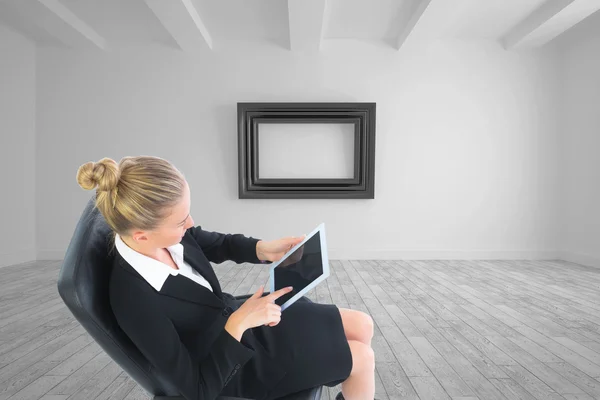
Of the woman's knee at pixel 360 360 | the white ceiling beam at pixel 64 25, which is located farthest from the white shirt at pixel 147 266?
the white ceiling beam at pixel 64 25

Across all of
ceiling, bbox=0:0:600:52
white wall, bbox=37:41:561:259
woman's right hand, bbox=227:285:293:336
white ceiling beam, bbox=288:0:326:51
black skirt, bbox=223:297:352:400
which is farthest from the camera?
Answer: white wall, bbox=37:41:561:259

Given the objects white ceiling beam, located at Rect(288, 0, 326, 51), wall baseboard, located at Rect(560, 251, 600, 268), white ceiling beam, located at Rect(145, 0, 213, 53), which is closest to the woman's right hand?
white ceiling beam, located at Rect(288, 0, 326, 51)

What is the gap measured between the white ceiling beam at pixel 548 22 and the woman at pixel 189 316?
4.72 metres

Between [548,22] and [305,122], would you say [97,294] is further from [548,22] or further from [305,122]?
[548,22]

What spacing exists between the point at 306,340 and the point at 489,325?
7.26ft

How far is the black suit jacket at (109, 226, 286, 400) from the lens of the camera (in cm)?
86

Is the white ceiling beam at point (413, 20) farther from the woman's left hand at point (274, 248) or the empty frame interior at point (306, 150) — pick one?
the woman's left hand at point (274, 248)

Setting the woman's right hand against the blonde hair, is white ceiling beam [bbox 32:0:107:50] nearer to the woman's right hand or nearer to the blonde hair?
the blonde hair

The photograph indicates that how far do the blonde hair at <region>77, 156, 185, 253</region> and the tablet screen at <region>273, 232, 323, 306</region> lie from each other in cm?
35

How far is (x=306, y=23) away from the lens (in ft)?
15.4

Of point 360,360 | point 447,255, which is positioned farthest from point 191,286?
point 447,255

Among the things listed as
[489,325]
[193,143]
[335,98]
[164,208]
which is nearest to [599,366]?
[489,325]

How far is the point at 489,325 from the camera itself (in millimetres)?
2863

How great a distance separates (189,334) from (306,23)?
4350mm
